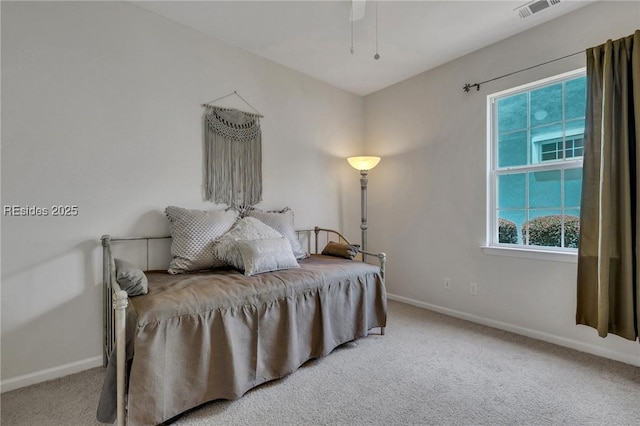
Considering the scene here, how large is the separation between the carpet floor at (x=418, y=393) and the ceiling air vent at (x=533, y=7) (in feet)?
8.38

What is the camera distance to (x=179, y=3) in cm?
231

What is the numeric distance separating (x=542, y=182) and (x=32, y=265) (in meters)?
3.78

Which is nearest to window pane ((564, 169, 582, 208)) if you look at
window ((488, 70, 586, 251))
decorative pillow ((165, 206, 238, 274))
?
window ((488, 70, 586, 251))

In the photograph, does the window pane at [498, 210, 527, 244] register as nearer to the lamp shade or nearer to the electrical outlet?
the electrical outlet

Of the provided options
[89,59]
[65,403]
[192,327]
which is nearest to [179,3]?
[89,59]

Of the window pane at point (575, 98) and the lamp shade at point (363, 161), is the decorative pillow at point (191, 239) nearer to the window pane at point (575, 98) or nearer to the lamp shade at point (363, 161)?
the lamp shade at point (363, 161)

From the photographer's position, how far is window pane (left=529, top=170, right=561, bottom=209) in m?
2.57

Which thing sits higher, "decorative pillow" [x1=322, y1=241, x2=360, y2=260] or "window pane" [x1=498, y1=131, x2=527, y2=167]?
"window pane" [x1=498, y1=131, x2=527, y2=167]

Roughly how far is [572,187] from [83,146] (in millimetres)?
3612

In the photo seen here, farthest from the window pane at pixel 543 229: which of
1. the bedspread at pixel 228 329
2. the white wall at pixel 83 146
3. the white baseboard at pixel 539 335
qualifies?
the white wall at pixel 83 146

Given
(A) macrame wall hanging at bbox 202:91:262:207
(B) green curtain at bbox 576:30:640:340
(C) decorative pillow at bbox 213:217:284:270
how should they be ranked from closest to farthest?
(B) green curtain at bbox 576:30:640:340
(C) decorative pillow at bbox 213:217:284:270
(A) macrame wall hanging at bbox 202:91:262:207

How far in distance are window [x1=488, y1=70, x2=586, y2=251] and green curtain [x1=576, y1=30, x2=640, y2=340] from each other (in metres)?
0.26

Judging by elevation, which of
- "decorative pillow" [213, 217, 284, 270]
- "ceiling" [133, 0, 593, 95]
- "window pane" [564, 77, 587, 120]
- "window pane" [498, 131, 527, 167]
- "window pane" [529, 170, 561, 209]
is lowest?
"decorative pillow" [213, 217, 284, 270]

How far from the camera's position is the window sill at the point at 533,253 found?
2.42 m
